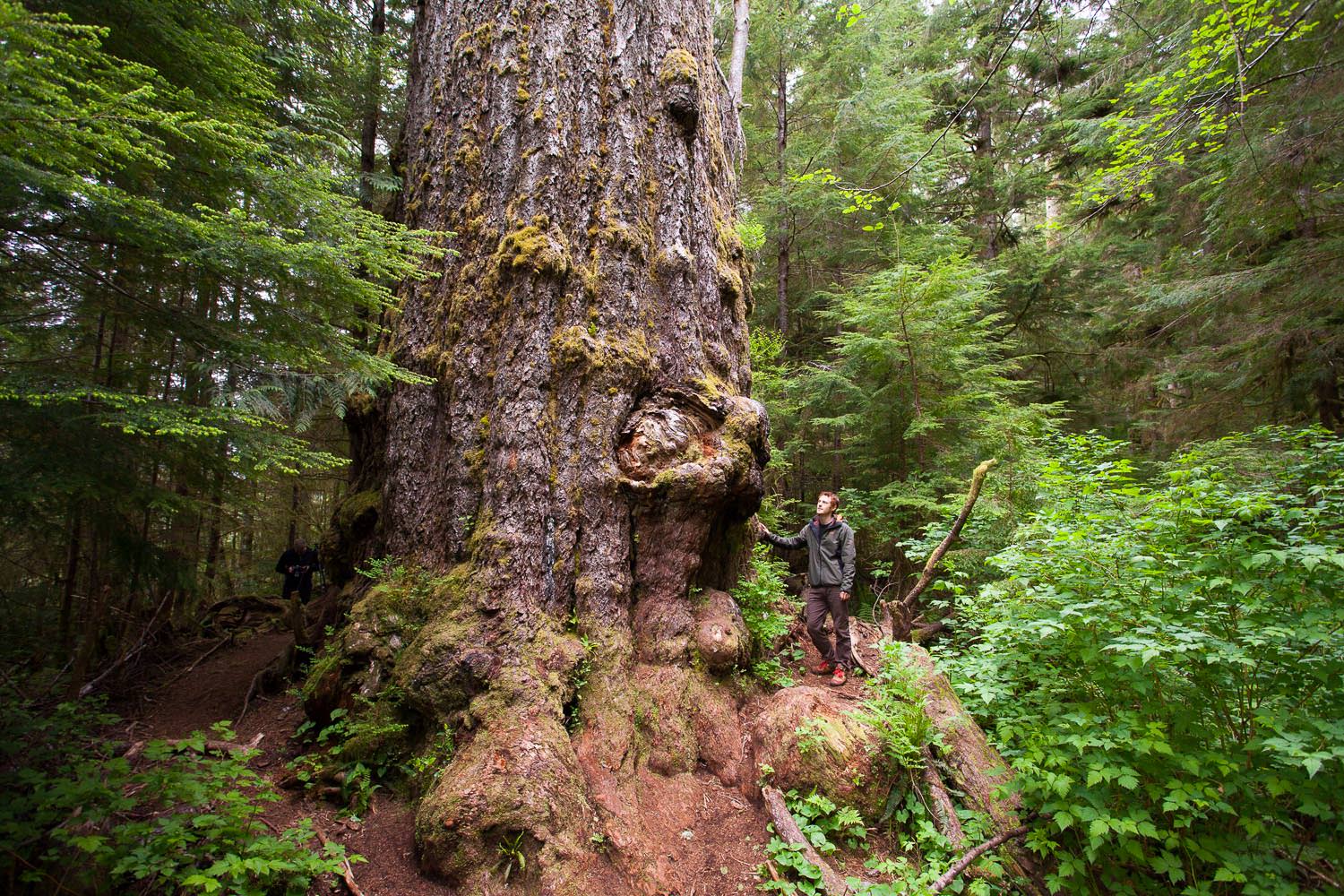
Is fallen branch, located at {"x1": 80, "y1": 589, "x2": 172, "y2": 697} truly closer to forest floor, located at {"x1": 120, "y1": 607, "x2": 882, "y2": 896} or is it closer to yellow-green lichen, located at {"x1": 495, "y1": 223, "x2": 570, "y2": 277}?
forest floor, located at {"x1": 120, "y1": 607, "x2": 882, "y2": 896}

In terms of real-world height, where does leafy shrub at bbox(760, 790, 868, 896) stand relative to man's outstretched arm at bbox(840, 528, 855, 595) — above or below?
below

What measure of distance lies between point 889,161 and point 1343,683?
11575mm

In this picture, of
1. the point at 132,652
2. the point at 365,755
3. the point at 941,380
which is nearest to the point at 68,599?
the point at 132,652

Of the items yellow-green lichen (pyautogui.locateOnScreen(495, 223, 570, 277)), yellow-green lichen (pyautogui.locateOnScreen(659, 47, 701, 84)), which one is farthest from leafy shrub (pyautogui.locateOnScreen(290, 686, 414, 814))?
yellow-green lichen (pyautogui.locateOnScreen(659, 47, 701, 84))

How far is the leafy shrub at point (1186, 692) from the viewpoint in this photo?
2566mm

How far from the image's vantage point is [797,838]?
338 centimetres

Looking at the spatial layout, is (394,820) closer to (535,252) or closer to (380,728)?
(380,728)

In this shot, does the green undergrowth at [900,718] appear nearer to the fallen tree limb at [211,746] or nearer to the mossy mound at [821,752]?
the mossy mound at [821,752]

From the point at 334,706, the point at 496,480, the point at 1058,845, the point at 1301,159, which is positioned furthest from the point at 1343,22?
the point at 334,706

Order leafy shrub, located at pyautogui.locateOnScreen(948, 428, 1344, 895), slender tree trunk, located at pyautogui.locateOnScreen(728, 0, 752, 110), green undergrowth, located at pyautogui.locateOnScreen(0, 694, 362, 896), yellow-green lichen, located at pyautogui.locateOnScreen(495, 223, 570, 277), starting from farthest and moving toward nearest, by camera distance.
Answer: slender tree trunk, located at pyautogui.locateOnScreen(728, 0, 752, 110), yellow-green lichen, located at pyautogui.locateOnScreen(495, 223, 570, 277), leafy shrub, located at pyautogui.locateOnScreen(948, 428, 1344, 895), green undergrowth, located at pyautogui.locateOnScreen(0, 694, 362, 896)

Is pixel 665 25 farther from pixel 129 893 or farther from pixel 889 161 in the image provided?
pixel 889 161

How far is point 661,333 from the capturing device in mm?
4586

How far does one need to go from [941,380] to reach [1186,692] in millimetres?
7155

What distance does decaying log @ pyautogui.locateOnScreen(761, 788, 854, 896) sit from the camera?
311 centimetres
